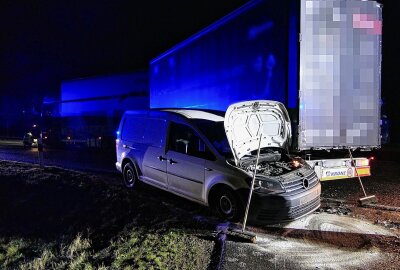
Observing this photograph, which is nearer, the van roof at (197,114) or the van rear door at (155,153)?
the van roof at (197,114)

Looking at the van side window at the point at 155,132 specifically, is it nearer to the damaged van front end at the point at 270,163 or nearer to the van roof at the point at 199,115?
the van roof at the point at 199,115

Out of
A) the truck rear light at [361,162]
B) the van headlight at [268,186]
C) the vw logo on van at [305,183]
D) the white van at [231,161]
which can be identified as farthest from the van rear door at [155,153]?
the truck rear light at [361,162]

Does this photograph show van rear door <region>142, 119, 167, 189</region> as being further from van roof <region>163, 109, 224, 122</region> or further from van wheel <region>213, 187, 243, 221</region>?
van wheel <region>213, 187, 243, 221</region>

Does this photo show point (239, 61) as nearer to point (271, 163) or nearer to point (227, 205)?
point (271, 163)

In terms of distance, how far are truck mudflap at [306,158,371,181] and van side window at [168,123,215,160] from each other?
1973mm

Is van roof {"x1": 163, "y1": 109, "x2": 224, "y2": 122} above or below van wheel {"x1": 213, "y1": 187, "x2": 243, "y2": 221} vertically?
above

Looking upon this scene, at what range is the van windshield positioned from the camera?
18.8ft

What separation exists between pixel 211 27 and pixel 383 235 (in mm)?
6526

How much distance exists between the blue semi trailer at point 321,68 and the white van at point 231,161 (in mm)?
592

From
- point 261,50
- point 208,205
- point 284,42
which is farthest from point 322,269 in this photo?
point 261,50

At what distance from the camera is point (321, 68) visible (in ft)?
21.4

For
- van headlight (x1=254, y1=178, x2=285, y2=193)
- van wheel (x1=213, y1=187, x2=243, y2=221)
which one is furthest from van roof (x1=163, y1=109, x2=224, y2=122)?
van headlight (x1=254, y1=178, x2=285, y2=193)

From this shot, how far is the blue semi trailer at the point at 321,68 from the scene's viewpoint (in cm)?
641

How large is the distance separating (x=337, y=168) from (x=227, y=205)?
8.02 ft
